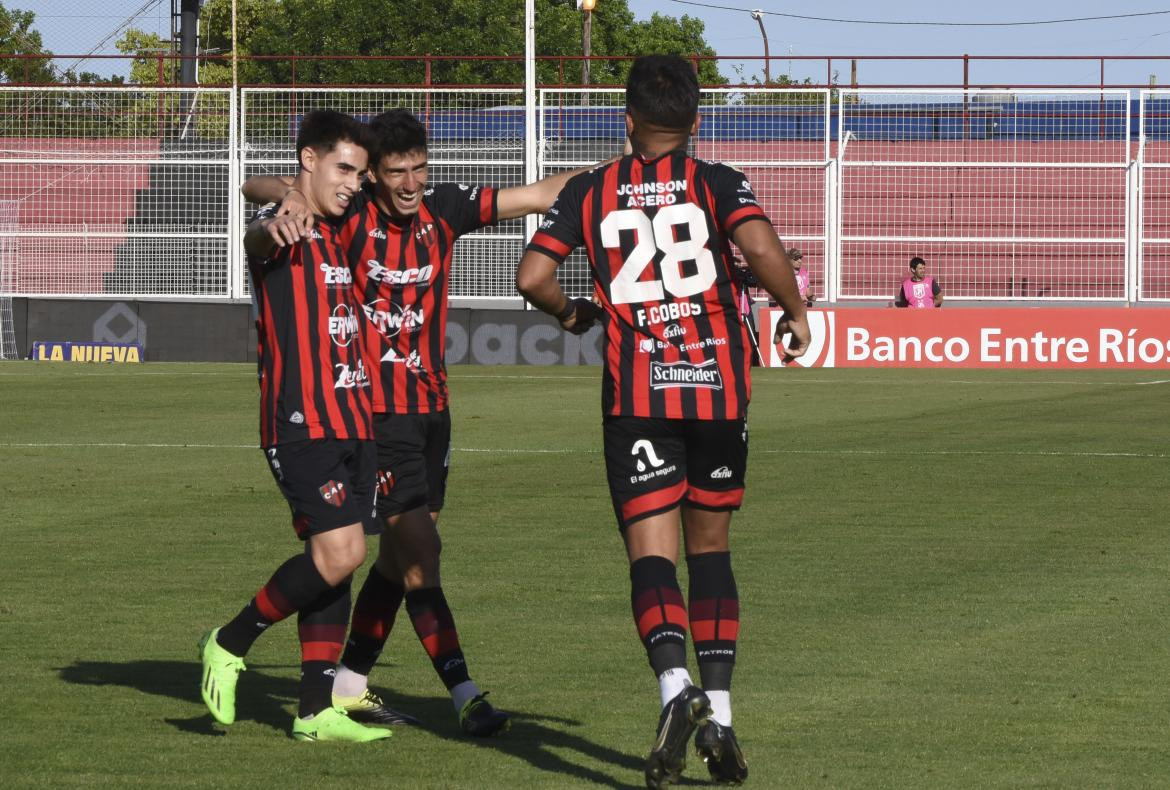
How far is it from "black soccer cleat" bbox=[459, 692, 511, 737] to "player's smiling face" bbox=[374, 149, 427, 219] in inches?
61.6

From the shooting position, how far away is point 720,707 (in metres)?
5.10

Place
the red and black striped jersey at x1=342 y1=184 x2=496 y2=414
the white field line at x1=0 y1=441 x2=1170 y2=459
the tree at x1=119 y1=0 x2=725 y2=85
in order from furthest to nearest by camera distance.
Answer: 1. the tree at x1=119 y1=0 x2=725 y2=85
2. the white field line at x1=0 y1=441 x2=1170 y2=459
3. the red and black striped jersey at x1=342 y1=184 x2=496 y2=414

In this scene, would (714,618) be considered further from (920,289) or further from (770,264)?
(920,289)

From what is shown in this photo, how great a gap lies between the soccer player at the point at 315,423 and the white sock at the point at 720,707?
1177mm

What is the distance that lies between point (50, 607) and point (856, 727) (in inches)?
151

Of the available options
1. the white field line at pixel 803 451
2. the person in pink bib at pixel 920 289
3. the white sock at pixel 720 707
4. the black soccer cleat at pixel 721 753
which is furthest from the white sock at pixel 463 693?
the person in pink bib at pixel 920 289

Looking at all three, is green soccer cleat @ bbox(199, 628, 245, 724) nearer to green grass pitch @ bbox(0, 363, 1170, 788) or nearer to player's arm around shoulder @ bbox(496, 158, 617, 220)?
green grass pitch @ bbox(0, 363, 1170, 788)

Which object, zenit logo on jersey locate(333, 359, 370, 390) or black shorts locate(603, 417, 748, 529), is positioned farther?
zenit logo on jersey locate(333, 359, 370, 390)

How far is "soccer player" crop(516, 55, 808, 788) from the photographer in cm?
515

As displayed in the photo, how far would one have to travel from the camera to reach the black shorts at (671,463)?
17.1ft

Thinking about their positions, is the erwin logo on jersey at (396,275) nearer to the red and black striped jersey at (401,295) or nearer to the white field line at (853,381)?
the red and black striped jersey at (401,295)

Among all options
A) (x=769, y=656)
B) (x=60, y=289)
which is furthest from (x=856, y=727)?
(x=60, y=289)

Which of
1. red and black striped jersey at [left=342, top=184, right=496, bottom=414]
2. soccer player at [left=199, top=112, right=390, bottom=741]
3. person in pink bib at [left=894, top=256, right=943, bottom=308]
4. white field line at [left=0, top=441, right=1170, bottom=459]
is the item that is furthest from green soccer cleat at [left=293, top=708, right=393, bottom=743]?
person in pink bib at [left=894, top=256, right=943, bottom=308]

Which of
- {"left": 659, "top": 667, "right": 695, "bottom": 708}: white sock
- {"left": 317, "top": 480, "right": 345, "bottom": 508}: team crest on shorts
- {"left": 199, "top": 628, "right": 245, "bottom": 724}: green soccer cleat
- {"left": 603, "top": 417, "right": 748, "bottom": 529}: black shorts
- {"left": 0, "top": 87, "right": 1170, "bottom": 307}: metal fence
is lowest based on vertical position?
{"left": 199, "top": 628, "right": 245, "bottom": 724}: green soccer cleat
